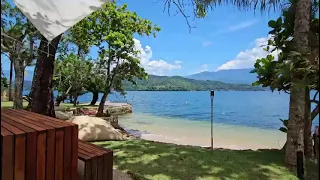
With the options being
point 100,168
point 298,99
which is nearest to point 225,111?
point 298,99

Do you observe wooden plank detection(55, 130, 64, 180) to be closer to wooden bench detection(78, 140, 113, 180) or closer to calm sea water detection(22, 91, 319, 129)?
wooden bench detection(78, 140, 113, 180)

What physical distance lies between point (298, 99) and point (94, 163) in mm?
3485

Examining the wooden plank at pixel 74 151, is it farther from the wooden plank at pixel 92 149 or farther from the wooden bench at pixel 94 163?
the wooden plank at pixel 92 149

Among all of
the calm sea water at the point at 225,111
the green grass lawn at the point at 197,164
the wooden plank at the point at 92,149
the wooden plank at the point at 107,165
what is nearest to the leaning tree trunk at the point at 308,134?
the green grass lawn at the point at 197,164

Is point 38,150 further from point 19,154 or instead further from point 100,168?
point 100,168

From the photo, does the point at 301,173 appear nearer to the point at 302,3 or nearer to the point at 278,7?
the point at 302,3

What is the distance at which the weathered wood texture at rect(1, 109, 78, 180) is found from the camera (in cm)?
172

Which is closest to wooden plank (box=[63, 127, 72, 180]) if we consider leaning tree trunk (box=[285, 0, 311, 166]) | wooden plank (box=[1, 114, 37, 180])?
wooden plank (box=[1, 114, 37, 180])

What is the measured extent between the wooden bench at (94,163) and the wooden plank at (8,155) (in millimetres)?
978

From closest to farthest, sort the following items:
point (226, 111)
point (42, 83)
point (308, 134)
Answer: point (308, 134), point (42, 83), point (226, 111)

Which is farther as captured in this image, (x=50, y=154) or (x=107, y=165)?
(x=107, y=165)

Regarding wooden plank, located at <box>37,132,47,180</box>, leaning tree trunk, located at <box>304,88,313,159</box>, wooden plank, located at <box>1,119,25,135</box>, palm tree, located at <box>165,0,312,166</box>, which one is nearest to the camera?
wooden plank, located at <box>1,119,25,135</box>

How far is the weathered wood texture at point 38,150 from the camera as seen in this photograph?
5.64 feet

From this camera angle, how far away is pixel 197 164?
4.36m
